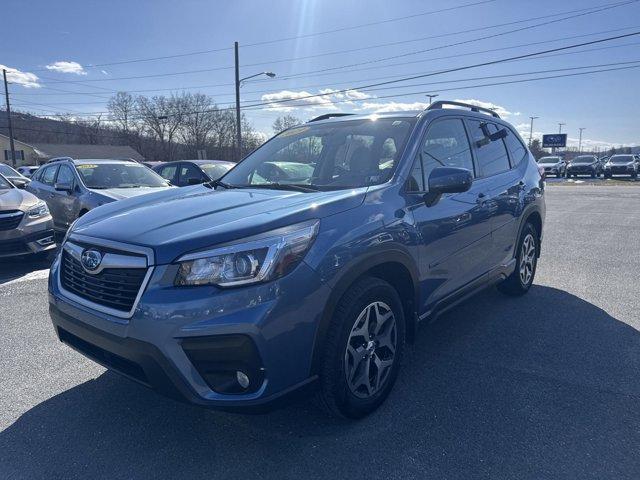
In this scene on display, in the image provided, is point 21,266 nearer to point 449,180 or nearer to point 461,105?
point 461,105

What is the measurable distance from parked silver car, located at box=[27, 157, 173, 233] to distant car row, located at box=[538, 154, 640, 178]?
1169 inches

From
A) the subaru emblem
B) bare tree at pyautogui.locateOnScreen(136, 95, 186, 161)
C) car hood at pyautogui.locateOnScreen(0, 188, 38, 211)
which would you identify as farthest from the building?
the subaru emblem

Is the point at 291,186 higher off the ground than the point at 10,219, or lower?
higher

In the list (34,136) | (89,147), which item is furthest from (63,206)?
(34,136)

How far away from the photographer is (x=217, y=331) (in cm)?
212

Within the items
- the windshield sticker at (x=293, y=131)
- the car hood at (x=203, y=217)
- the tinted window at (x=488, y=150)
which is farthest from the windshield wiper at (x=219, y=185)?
the tinted window at (x=488, y=150)

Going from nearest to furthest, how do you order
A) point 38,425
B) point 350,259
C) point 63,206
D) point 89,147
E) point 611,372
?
point 350,259 < point 38,425 < point 611,372 < point 63,206 < point 89,147

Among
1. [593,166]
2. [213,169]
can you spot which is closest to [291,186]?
[213,169]

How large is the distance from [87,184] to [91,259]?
21.3 feet

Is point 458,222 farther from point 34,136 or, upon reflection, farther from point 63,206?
point 34,136

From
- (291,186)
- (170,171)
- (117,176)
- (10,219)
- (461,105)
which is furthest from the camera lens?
(170,171)

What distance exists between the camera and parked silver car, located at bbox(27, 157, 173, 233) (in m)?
7.92

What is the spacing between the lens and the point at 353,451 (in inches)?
99.8

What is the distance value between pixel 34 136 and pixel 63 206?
86.1m
